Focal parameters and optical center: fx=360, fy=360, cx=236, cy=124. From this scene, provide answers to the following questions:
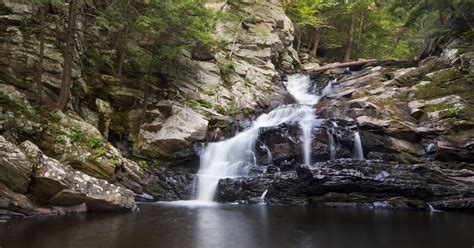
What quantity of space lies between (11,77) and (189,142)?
7.27m

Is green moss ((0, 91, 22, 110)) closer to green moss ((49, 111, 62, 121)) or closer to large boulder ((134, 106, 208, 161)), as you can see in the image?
green moss ((49, 111, 62, 121))

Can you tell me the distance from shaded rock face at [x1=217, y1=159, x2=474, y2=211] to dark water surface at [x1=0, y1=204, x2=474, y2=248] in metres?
1.36

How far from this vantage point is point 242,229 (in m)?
8.66

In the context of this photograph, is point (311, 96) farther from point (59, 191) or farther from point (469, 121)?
point (59, 191)

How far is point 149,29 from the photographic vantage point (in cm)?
1533

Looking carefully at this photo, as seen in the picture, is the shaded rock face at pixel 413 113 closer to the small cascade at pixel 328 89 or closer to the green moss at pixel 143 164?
the small cascade at pixel 328 89

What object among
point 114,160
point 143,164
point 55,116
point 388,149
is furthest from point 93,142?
point 388,149

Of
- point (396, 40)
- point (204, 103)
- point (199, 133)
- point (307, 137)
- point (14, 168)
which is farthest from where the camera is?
point (396, 40)

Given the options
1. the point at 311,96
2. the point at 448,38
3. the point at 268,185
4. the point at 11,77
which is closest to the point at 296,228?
the point at 268,185

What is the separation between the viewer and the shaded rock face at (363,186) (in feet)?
41.5

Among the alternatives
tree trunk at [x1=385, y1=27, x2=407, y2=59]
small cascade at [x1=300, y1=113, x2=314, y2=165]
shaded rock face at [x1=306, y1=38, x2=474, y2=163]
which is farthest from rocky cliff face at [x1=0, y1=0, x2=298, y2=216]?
tree trunk at [x1=385, y1=27, x2=407, y2=59]

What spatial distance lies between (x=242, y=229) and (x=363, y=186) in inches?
245

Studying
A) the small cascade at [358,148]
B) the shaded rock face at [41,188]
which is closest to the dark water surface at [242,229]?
the shaded rock face at [41,188]

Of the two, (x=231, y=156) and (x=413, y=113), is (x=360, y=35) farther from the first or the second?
(x=231, y=156)
